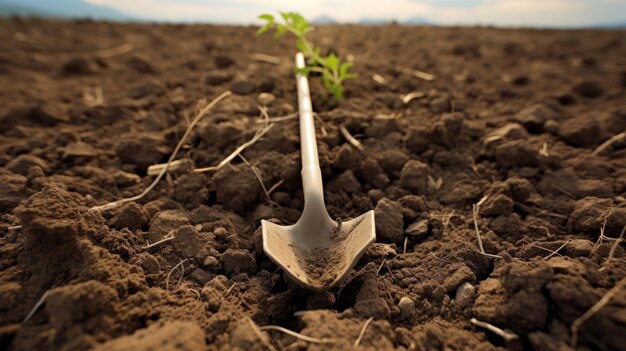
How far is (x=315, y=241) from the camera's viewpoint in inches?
53.1

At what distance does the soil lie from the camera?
98cm

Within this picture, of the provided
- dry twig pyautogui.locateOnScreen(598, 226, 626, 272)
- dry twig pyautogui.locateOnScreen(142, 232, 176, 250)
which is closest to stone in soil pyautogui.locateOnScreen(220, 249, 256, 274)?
dry twig pyautogui.locateOnScreen(142, 232, 176, 250)

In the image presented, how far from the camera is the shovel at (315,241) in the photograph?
3.71 feet

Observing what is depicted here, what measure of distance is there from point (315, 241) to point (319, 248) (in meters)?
0.03

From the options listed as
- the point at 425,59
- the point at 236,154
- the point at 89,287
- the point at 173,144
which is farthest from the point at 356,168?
the point at 425,59

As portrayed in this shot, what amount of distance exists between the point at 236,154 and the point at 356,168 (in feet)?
1.79

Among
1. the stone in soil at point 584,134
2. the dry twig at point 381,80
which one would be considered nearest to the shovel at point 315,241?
the dry twig at point 381,80

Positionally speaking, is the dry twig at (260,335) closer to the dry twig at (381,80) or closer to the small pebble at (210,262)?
the small pebble at (210,262)

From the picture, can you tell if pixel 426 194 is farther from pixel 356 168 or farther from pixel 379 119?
pixel 379 119

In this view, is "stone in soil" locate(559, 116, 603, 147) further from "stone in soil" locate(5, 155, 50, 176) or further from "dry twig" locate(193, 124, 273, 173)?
"stone in soil" locate(5, 155, 50, 176)

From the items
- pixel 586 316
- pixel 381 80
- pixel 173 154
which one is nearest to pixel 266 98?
pixel 173 154

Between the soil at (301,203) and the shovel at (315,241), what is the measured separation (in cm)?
7

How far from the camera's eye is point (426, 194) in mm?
1576

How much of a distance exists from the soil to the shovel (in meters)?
0.07
